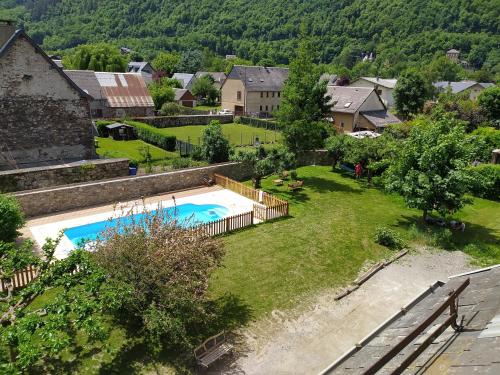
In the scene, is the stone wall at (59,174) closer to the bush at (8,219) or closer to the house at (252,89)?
the bush at (8,219)

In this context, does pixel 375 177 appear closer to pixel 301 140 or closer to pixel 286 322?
pixel 301 140

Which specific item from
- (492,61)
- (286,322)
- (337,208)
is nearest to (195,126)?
(337,208)

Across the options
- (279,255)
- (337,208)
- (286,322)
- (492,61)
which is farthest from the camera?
(492,61)

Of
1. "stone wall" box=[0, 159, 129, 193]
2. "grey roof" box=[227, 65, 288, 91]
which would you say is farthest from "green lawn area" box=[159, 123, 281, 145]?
"stone wall" box=[0, 159, 129, 193]

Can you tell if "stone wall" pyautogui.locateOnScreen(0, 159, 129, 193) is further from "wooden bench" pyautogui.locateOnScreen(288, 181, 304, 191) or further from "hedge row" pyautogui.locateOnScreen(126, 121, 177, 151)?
"hedge row" pyautogui.locateOnScreen(126, 121, 177, 151)

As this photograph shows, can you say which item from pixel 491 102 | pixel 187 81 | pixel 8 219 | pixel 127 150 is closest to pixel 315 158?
pixel 127 150

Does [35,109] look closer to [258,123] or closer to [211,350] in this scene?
[211,350]
